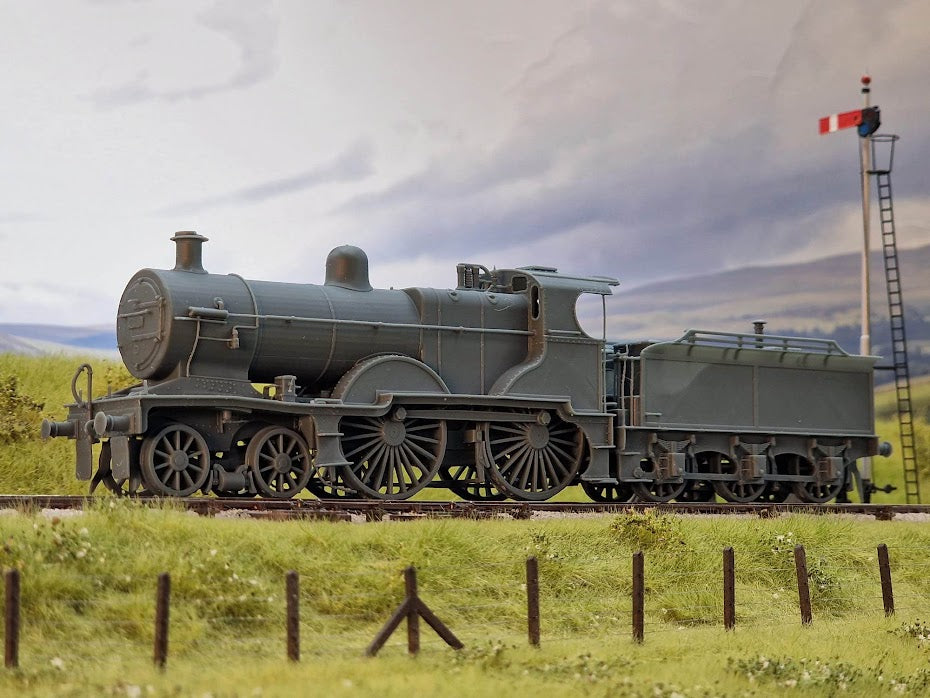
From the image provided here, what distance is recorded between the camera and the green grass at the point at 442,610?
368 inches

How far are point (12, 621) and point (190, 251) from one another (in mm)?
8333

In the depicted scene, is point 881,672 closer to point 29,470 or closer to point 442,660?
point 442,660

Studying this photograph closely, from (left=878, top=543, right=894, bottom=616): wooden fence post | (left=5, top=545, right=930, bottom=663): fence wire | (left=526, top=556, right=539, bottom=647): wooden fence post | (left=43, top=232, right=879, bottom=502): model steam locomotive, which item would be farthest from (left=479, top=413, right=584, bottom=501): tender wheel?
(left=526, top=556, right=539, bottom=647): wooden fence post

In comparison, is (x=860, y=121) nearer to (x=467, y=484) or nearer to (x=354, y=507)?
(x=467, y=484)

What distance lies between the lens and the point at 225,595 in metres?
10.8

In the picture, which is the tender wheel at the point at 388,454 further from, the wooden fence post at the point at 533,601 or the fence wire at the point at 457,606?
the wooden fence post at the point at 533,601

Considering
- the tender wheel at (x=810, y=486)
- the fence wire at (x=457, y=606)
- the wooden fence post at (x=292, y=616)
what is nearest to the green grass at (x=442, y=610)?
the fence wire at (x=457, y=606)

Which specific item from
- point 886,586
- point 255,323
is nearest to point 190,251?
point 255,323

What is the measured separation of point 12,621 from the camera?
8.80m

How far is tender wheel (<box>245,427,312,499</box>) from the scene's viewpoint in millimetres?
15656

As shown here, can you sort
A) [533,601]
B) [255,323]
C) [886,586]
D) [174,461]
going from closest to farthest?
[533,601] → [886,586] → [174,461] → [255,323]

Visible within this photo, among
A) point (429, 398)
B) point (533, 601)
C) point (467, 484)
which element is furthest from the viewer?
point (467, 484)

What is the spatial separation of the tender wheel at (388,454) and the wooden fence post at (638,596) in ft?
18.1

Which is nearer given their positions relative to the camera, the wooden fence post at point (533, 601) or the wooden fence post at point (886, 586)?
the wooden fence post at point (533, 601)
